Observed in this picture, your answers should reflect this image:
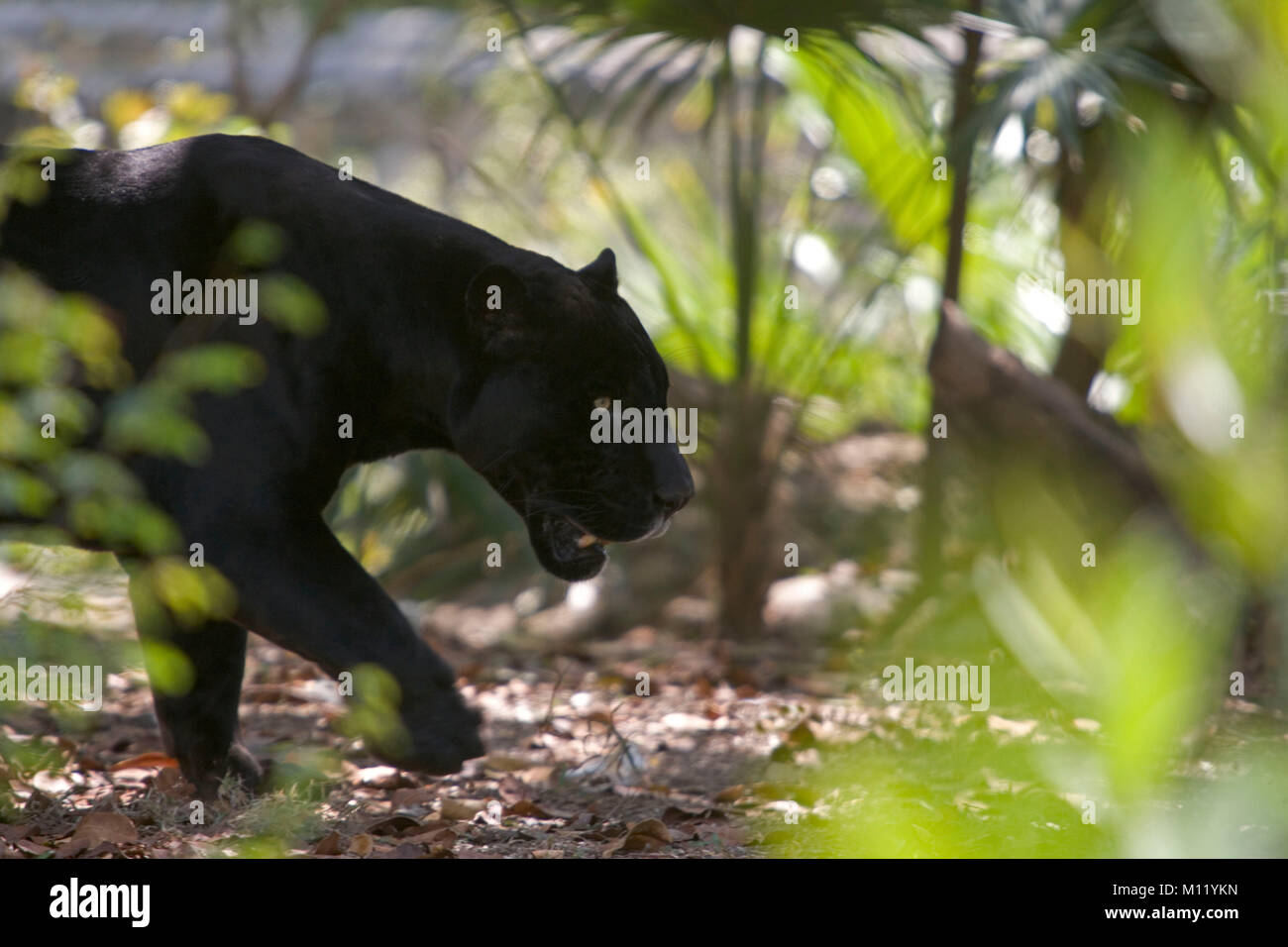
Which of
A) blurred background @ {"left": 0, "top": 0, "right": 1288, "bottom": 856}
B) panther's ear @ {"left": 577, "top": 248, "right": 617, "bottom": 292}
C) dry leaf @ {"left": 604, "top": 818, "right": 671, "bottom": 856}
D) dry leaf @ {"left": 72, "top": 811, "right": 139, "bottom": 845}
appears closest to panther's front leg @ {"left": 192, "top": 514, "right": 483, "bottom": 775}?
blurred background @ {"left": 0, "top": 0, "right": 1288, "bottom": 856}

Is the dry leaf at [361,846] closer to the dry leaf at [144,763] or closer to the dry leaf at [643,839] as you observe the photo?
the dry leaf at [643,839]

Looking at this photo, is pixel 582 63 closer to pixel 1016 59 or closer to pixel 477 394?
pixel 1016 59

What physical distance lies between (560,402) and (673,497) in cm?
30

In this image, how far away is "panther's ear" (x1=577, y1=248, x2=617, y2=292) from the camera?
2779 mm

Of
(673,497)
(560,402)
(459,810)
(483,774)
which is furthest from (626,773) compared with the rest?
(560,402)

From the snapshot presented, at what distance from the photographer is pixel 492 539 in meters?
5.51

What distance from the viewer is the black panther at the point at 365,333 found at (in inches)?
102

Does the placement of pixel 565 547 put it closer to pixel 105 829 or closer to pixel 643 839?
pixel 643 839

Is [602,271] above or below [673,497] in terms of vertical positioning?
above

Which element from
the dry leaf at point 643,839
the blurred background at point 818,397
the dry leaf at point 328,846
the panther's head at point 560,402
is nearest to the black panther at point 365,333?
the panther's head at point 560,402

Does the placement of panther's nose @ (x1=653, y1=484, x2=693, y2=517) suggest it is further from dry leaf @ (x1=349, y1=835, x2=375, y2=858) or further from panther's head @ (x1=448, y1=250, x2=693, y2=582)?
dry leaf @ (x1=349, y1=835, x2=375, y2=858)

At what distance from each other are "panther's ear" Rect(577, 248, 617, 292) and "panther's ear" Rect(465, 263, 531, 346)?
0.67 feet

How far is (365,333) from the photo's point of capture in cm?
267
